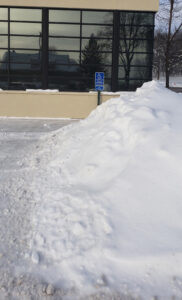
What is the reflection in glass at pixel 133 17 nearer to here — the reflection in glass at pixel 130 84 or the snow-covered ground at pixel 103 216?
the reflection in glass at pixel 130 84

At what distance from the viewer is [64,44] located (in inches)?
735

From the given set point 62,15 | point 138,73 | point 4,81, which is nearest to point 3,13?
point 62,15

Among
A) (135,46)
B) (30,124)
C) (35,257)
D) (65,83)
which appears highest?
(135,46)

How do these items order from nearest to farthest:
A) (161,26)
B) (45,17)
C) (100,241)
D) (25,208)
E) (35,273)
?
(35,273) < (100,241) < (25,208) < (45,17) < (161,26)

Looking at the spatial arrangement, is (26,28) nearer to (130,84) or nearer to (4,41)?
(4,41)

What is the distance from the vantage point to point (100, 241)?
14.5 ft

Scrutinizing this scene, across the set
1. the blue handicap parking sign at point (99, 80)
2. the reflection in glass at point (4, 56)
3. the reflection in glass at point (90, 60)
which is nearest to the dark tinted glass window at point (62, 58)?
the reflection in glass at point (90, 60)

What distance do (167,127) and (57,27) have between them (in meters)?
13.5

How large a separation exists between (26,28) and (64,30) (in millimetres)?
2010

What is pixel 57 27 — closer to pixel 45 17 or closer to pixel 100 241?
pixel 45 17

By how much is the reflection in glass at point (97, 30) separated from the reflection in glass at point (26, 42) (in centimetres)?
252

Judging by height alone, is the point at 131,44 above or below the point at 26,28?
below

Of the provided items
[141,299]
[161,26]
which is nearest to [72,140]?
[141,299]

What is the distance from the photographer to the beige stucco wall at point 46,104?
58.9 ft
